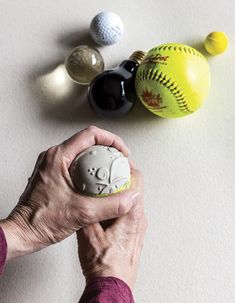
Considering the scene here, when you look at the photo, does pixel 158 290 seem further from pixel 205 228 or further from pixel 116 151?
pixel 116 151

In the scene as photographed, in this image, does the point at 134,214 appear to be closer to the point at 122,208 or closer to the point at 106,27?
the point at 122,208

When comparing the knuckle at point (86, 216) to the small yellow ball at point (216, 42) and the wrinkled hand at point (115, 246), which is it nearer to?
the wrinkled hand at point (115, 246)

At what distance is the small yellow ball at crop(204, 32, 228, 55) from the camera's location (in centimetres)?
85

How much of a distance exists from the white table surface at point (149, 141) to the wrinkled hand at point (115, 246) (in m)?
0.12

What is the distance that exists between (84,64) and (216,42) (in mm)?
248

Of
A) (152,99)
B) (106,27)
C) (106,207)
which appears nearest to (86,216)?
(106,207)

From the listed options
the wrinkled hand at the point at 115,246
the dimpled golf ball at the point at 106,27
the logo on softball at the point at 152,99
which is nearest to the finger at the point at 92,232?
the wrinkled hand at the point at 115,246

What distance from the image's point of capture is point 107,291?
591 mm

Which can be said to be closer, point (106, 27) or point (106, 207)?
point (106, 207)

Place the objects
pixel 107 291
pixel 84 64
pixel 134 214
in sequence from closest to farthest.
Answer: pixel 107 291 → pixel 134 214 → pixel 84 64

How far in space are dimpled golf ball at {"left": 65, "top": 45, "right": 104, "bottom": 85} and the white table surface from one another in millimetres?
43

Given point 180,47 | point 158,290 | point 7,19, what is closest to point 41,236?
point 158,290

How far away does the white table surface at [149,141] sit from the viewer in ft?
2.57

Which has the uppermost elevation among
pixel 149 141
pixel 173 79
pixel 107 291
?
pixel 173 79
